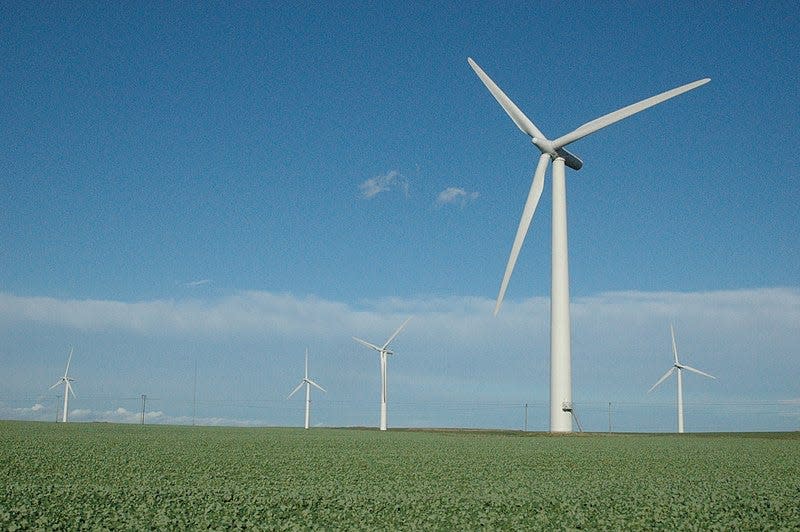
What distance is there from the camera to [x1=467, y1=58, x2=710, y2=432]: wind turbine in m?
51.6

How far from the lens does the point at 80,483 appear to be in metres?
19.4

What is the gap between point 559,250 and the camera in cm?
5291

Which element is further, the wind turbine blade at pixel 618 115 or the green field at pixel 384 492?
the wind turbine blade at pixel 618 115

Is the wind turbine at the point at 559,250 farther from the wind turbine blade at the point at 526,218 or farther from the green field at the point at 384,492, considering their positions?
the green field at the point at 384,492

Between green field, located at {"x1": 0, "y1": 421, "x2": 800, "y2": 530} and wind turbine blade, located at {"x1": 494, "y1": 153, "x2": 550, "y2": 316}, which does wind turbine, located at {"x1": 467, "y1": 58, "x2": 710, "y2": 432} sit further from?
green field, located at {"x1": 0, "y1": 421, "x2": 800, "y2": 530}

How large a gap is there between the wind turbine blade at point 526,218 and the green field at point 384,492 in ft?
68.2

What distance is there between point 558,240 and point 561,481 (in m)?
33.0

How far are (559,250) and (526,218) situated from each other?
320 cm

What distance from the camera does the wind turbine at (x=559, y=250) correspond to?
5156 centimetres

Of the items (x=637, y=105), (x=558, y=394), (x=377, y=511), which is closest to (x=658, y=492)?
(x=377, y=511)

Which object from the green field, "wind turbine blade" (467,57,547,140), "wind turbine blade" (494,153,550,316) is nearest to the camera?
the green field

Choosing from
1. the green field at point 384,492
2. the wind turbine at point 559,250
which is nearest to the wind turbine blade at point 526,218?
the wind turbine at point 559,250

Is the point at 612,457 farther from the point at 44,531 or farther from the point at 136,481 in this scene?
the point at 44,531

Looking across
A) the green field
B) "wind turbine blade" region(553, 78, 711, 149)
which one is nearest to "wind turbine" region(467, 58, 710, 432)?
"wind turbine blade" region(553, 78, 711, 149)
